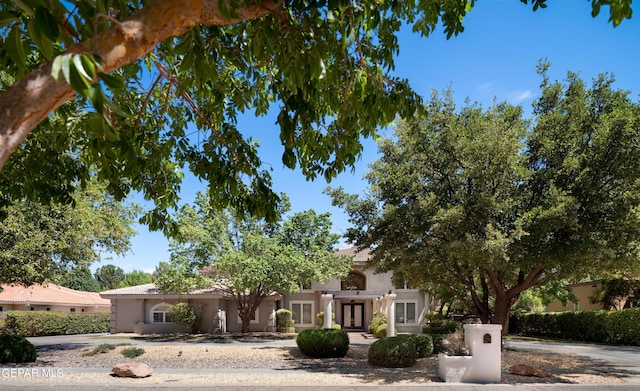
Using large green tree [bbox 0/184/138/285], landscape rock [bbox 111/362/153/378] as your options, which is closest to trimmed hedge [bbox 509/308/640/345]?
landscape rock [bbox 111/362/153/378]

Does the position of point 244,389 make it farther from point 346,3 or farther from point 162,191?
point 346,3

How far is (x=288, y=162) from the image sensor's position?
581cm

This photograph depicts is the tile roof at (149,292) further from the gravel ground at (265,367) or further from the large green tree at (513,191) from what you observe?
the large green tree at (513,191)

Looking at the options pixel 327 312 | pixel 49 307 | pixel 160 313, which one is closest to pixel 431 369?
pixel 327 312

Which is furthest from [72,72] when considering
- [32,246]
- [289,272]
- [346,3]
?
[289,272]

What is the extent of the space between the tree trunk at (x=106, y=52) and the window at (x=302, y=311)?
1212 inches

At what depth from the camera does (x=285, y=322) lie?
3120cm

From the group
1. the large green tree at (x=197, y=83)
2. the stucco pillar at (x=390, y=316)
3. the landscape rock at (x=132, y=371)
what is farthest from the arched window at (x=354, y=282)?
the large green tree at (x=197, y=83)

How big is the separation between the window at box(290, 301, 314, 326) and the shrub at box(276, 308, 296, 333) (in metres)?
1.14

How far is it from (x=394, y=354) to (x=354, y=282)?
2128 centimetres

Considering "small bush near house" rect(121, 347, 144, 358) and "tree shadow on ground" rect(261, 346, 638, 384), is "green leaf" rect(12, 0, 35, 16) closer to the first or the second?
"tree shadow on ground" rect(261, 346, 638, 384)

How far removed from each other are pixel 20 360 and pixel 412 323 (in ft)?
76.8

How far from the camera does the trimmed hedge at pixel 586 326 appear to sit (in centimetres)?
2470

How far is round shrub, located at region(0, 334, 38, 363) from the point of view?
48.4 ft
